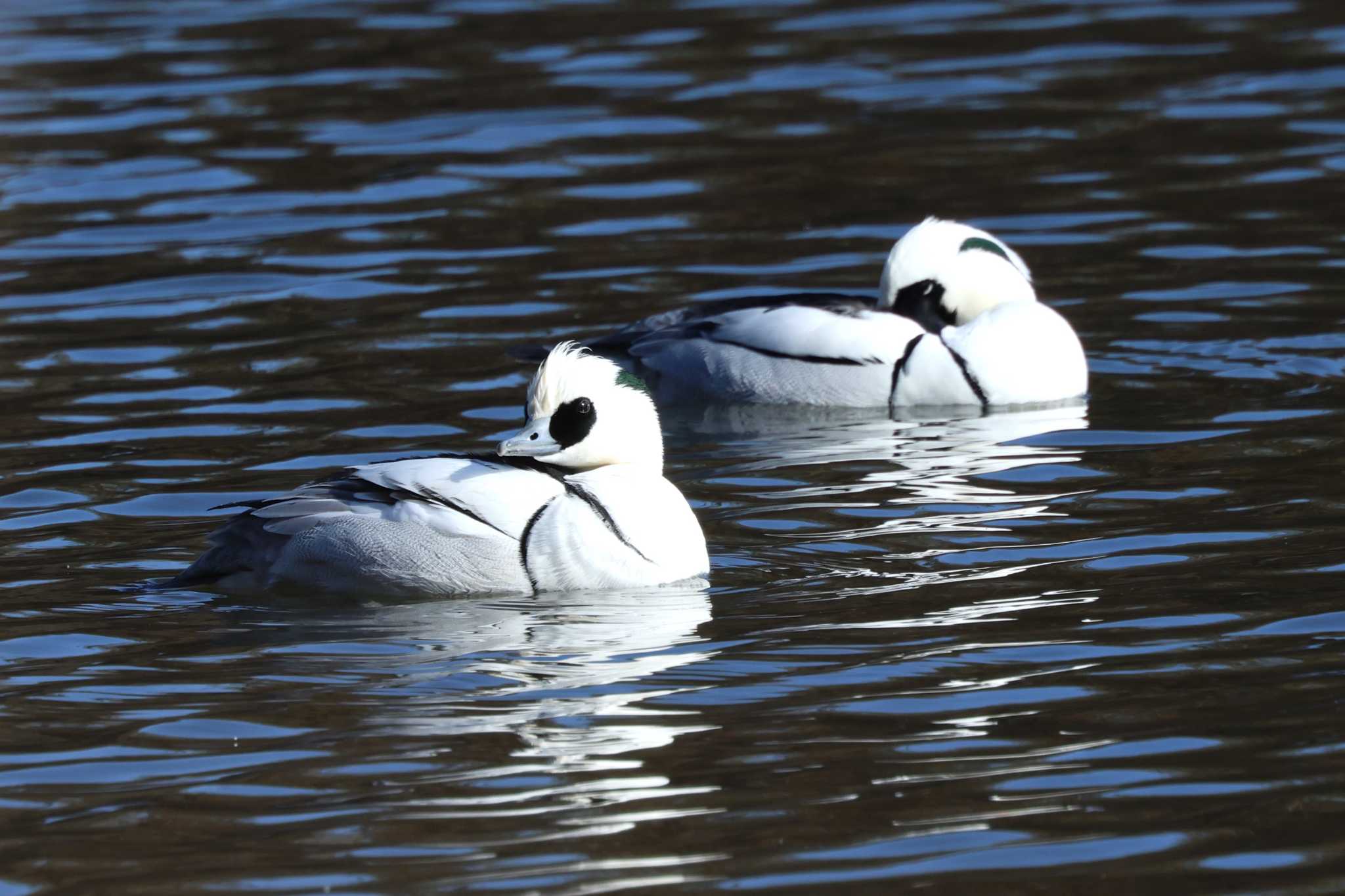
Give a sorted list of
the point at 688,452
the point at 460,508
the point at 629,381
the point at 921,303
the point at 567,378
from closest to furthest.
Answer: the point at 460,508 < the point at 567,378 < the point at 629,381 < the point at 688,452 < the point at 921,303

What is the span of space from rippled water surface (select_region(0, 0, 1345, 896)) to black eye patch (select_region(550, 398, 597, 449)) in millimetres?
597

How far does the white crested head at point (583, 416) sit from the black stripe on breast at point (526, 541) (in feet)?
0.66

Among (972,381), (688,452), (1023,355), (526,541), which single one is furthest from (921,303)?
(526,541)

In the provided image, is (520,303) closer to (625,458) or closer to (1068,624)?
(625,458)

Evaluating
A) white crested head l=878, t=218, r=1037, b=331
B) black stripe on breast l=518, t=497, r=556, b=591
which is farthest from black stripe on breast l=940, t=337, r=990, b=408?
black stripe on breast l=518, t=497, r=556, b=591

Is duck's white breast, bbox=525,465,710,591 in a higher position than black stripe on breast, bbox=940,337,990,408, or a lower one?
lower

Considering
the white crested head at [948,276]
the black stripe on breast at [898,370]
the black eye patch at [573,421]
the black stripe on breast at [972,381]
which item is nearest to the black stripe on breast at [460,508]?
the black eye patch at [573,421]

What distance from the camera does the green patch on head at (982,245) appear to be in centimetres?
1112

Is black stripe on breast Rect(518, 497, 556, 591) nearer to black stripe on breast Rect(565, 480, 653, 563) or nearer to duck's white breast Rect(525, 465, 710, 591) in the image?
duck's white breast Rect(525, 465, 710, 591)

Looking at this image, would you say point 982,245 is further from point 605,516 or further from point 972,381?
point 605,516

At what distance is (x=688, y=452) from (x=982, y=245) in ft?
7.01

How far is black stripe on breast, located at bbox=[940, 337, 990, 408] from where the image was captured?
10789mm

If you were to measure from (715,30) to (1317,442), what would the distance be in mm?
10327

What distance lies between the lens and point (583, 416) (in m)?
7.56
